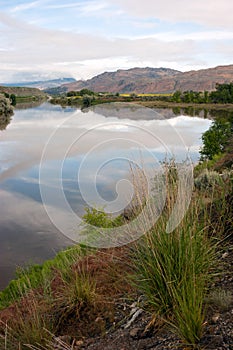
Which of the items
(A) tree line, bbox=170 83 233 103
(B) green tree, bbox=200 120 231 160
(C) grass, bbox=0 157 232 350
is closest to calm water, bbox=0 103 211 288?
(C) grass, bbox=0 157 232 350

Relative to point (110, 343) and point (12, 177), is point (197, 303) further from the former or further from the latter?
point (12, 177)

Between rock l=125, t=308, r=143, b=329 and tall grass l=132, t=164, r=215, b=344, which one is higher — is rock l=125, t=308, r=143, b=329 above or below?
below

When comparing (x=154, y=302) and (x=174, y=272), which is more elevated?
(x=174, y=272)

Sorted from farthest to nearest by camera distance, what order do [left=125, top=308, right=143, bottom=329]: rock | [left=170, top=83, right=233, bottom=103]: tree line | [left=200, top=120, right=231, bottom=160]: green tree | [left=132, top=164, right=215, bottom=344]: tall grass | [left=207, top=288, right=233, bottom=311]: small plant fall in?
[left=170, top=83, right=233, bottom=103]: tree line → [left=200, top=120, right=231, bottom=160]: green tree → [left=125, top=308, right=143, bottom=329]: rock → [left=207, top=288, right=233, bottom=311]: small plant → [left=132, top=164, right=215, bottom=344]: tall grass

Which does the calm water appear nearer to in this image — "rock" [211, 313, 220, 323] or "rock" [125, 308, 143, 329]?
"rock" [125, 308, 143, 329]

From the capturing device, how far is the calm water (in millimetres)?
4125

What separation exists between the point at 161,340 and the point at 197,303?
1.26 feet

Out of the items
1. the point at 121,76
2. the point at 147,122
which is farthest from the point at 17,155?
Answer: the point at 121,76

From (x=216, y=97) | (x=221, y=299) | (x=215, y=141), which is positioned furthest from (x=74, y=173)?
(x=216, y=97)

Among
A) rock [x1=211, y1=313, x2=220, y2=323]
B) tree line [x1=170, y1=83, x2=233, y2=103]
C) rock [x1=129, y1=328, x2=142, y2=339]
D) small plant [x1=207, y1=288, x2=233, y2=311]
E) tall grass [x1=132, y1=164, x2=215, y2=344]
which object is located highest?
tree line [x1=170, y1=83, x2=233, y2=103]

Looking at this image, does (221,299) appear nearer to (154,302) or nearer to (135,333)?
(154,302)

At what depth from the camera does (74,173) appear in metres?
6.36

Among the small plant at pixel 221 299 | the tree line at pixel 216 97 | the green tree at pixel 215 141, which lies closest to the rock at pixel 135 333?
the small plant at pixel 221 299

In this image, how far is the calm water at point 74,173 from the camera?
4.12 m
